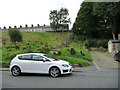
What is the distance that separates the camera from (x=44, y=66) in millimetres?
9312

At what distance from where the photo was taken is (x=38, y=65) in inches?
368

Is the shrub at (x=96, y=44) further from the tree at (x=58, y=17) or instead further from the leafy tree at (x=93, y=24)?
the tree at (x=58, y=17)

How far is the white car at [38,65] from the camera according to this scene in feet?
30.2

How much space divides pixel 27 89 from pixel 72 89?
1911 millimetres

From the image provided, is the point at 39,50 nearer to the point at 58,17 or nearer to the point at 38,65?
the point at 38,65

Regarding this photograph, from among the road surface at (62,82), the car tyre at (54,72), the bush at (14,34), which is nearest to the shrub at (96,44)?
the bush at (14,34)

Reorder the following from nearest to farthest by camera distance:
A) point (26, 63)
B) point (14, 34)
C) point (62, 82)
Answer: point (62, 82) → point (26, 63) → point (14, 34)

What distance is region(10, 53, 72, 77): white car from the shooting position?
363 inches

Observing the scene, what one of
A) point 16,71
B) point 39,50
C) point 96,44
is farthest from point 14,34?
point 16,71

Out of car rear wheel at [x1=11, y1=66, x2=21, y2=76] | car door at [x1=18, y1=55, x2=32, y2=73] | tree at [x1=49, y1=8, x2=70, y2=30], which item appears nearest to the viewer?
car door at [x1=18, y1=55, x2=32, y2=73]

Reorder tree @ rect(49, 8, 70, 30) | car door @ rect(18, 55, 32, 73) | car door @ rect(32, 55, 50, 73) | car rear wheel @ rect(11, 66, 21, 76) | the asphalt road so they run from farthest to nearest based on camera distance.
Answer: tree @ rect(49, 8, 70, 30), car rear wheel @ rect(11, 66, 21, 76), car door @ rect(18, 55, 32, 73), car door @ rect(32, 55, 50, 73), the asphalt road

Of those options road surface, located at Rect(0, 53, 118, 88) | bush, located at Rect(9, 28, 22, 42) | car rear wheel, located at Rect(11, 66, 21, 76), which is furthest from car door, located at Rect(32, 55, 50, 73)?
bush, located at Rect(9, 28, 22, 42)

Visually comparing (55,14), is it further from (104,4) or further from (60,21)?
(104,4)

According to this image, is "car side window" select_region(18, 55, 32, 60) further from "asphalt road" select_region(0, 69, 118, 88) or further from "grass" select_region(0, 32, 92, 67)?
"grass" select_region(0, 32, 92, 67)
